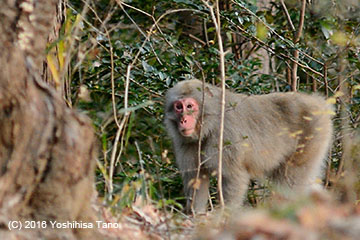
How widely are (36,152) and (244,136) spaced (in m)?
3.53

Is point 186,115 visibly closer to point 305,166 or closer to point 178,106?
point 178,106

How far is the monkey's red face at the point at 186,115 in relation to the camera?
6.66 m

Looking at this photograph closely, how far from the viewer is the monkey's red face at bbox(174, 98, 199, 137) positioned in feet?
21.8

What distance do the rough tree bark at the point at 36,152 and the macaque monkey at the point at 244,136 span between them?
267cm

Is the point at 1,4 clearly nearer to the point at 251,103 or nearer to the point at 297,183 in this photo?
the point at 251,103

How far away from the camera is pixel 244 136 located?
22.5ft

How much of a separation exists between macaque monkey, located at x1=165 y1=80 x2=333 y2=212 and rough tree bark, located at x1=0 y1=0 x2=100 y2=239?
8.76ft

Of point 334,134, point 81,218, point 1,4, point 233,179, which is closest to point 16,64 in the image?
point 1,4

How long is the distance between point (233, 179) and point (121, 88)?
1.93m

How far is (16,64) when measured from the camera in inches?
149

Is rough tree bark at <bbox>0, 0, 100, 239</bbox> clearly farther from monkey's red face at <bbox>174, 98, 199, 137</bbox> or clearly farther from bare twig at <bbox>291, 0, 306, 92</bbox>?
bare twig at <bbox>291, 0, 306, 92</bbox>

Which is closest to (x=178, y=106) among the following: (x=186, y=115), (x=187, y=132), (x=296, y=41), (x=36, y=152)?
(x=186, y=115)

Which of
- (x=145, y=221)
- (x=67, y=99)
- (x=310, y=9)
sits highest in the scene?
(x=310, y=9)

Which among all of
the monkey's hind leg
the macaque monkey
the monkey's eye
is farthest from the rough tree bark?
the monkey's hind leg
